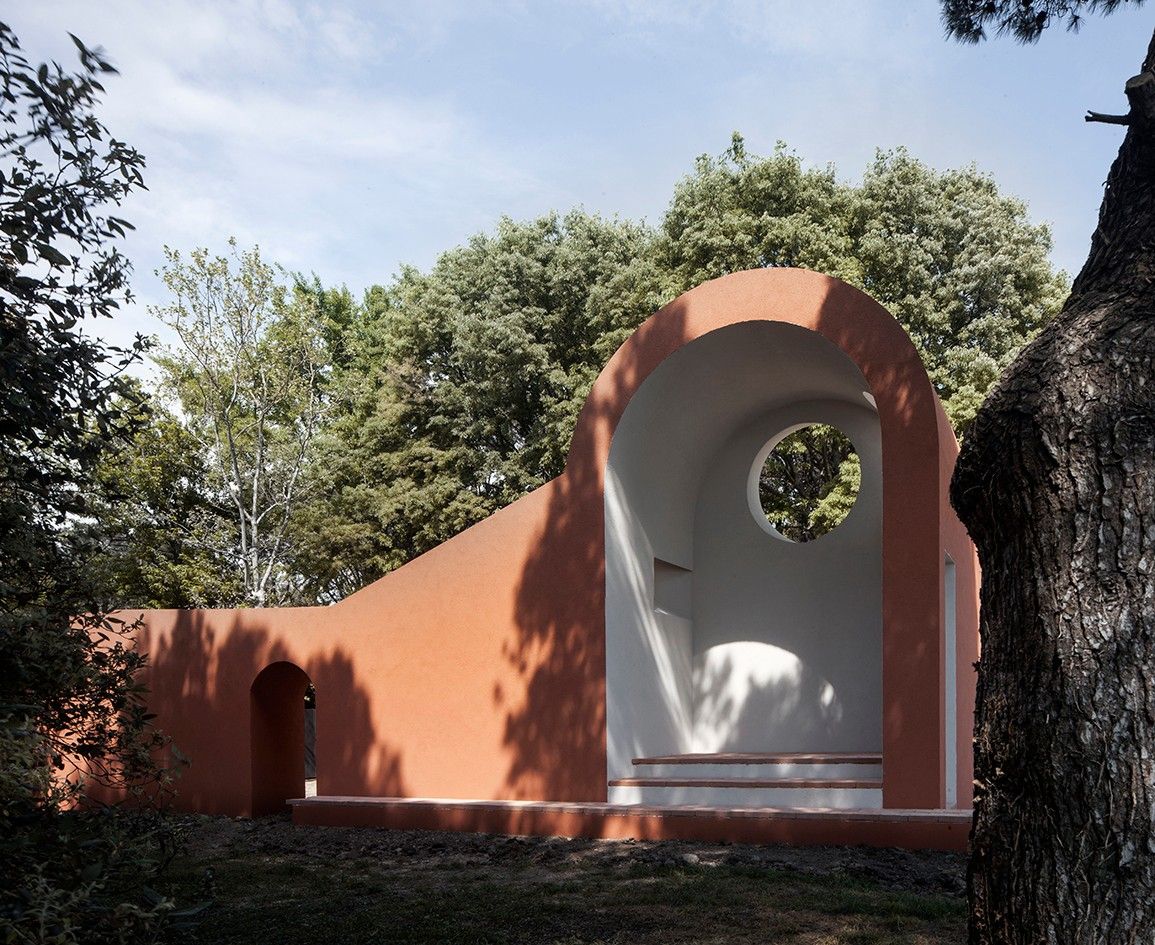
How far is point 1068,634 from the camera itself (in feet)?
9.09

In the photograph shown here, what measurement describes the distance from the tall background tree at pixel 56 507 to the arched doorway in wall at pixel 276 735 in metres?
6.84

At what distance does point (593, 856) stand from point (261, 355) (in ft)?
42.9

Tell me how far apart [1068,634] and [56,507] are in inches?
136

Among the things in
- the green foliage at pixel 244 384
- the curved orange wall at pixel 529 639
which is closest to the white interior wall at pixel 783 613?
the curved orange wall at pixel 529 639

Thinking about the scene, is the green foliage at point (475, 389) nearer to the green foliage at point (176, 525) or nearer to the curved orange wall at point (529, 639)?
the green foliage at point (176, 525)

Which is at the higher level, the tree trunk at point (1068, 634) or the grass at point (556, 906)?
the tree trunk at point (1068, 634)

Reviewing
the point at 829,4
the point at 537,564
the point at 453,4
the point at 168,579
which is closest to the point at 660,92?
the point at 829,4

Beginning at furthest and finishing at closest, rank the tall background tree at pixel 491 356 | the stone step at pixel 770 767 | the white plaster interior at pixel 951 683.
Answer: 1. the tall background tree at pixel 491 356
2. the stone step at pixel 770 767
3. the white plaster interior at pixel 951 683

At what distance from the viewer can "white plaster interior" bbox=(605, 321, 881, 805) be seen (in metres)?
9.64

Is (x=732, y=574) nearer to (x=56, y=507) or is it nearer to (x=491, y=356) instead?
(x=56, y=507)

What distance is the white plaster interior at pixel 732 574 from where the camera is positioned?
964 centimetres

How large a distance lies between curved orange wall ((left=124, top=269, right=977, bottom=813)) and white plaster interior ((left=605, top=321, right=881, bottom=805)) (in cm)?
26

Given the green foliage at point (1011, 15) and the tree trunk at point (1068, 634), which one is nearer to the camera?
the tree trunk at point (1068, 634)

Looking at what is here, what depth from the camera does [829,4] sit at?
7531mm
